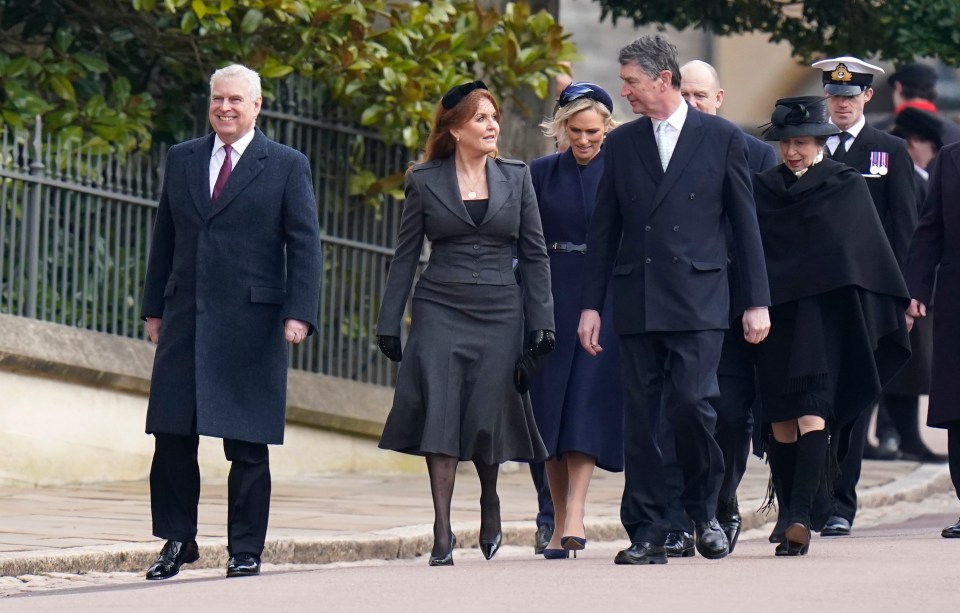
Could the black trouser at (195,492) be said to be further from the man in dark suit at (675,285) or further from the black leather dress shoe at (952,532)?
the black leather dress shoe at (952,532)

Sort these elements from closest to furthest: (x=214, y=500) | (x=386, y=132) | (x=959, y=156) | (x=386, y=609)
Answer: (x=386, y=609)
(x=959, y=156)
(x=214, y=500)
(x=386, y=132)

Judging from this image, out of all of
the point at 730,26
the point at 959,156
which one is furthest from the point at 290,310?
the point at 730,26

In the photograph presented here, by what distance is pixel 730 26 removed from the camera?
13.9m

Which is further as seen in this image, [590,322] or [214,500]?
[214,500]

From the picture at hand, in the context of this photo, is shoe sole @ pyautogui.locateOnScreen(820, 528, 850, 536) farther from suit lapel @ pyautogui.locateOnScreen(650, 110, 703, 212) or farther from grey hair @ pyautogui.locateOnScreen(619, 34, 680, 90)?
grey hair @ pyautogui.locateOnScreen(619, 34, 680, 90)

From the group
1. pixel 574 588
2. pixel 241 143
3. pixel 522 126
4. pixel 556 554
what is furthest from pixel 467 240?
pixel 522 126

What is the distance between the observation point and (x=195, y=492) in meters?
8.37

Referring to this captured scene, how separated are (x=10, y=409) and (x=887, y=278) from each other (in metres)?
4.75

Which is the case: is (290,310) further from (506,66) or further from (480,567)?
(506,66)

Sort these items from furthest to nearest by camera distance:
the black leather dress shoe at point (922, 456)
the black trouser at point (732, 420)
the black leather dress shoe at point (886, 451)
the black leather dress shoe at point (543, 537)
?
the black leather dress shoe at point (886, 451) → the black leather dress shoe at point (922, 456) → the black leather dress shoe at point (543, 537) → the black trouser at point (732, 420)

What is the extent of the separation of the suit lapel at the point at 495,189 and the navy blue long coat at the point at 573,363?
22.9 inches

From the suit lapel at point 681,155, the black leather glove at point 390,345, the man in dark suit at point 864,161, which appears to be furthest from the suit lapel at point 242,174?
the man in dark suit at point 864,161

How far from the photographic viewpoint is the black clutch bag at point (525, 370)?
873cm

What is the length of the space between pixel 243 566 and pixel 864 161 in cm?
374
